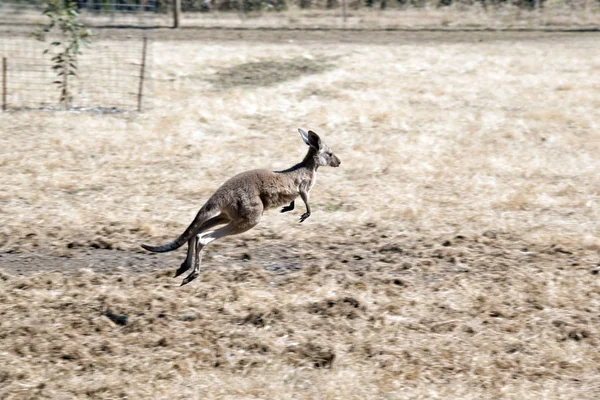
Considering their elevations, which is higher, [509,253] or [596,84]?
[596,84]

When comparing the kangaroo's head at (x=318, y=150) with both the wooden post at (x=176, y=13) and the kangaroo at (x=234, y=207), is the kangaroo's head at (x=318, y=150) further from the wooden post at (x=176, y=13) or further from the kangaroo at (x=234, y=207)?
the wooden post at (x=176, y=13)

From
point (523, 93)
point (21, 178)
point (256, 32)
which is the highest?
point (256, 32)

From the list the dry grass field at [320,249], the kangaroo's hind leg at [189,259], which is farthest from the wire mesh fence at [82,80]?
the kangaroo's hind leg at [189,259]

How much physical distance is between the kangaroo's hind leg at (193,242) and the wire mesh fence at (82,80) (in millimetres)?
6964

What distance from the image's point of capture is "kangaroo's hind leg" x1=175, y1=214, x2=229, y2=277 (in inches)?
285

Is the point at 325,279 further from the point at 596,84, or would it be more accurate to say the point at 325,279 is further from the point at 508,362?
the point at 596,84

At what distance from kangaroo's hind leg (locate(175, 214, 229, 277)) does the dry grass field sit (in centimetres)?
33

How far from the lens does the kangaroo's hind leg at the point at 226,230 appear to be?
7.18 metres

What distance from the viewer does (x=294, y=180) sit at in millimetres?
7797

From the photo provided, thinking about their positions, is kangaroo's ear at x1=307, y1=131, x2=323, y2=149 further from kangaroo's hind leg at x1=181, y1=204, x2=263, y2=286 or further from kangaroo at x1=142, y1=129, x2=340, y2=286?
kangaroo's hind leg at x1=181, y1=204, x2=263, y2=286

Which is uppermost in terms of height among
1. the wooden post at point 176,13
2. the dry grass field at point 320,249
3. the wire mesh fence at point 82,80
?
the wooden post at point 176,13

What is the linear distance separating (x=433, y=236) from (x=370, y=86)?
697 centimetres

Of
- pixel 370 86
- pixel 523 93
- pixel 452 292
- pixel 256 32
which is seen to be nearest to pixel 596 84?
pixel 523 93

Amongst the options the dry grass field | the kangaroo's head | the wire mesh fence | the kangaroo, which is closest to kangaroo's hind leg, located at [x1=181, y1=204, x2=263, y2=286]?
the kangaroo
